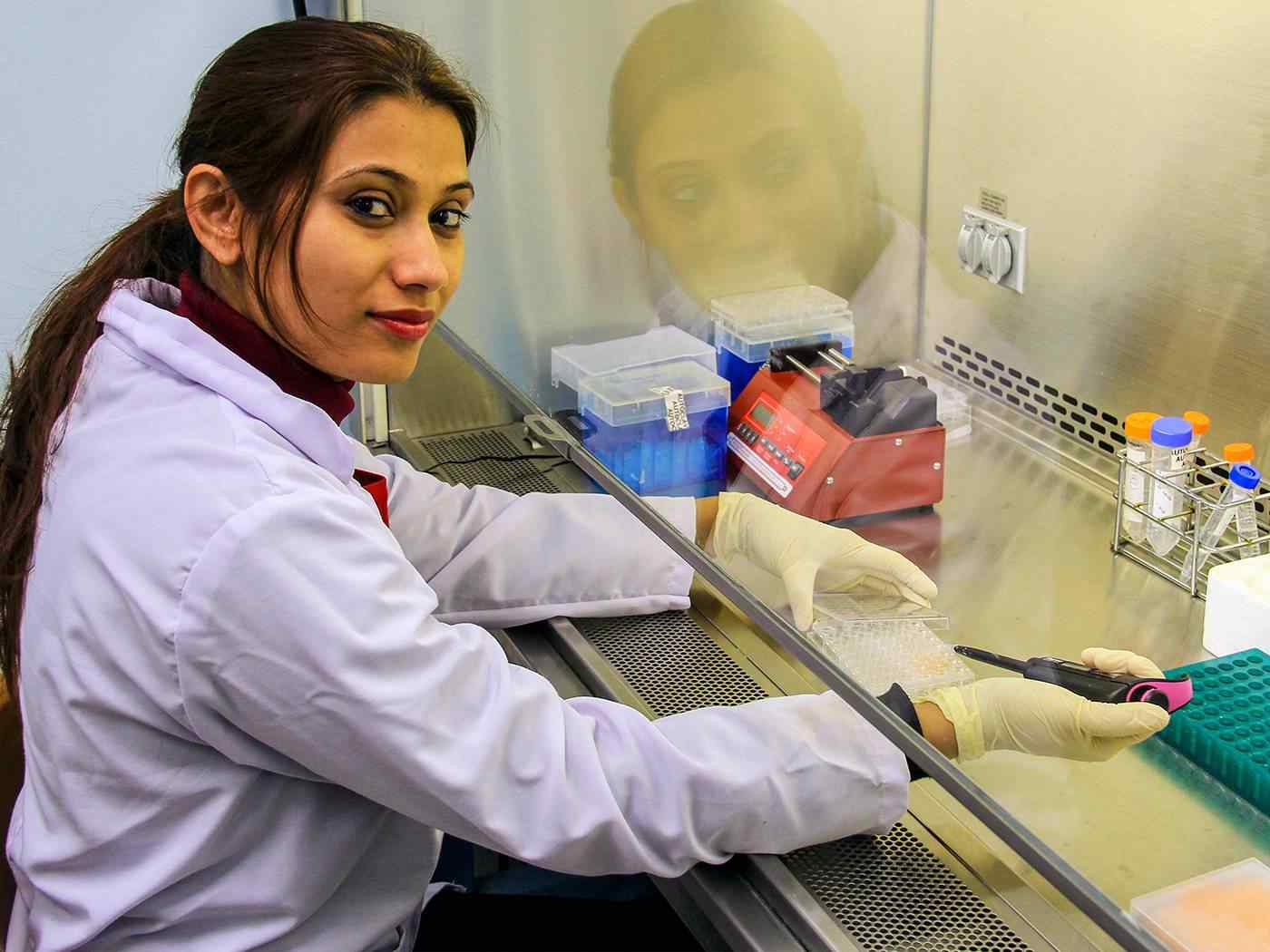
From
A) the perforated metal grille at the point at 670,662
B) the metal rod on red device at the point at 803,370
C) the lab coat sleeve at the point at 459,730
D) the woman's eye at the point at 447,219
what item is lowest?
the perforated metal grille at the point at 670,662

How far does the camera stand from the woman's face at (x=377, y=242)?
1.15m

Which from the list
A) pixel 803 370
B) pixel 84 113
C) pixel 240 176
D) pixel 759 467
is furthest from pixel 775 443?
pixel 84 113

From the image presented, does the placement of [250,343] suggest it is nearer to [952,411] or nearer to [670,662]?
[670,662]

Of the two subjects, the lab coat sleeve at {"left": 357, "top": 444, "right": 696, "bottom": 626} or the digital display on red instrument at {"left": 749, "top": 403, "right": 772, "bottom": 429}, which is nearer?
the digital display on red instrument at {"left": 749, "top": 403, "right": 772, "bottom": 429}

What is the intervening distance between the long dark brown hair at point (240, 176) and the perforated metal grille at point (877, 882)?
1.80 ft

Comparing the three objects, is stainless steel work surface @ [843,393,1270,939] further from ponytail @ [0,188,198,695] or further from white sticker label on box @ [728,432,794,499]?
ponytail @ [0,188,198,695]

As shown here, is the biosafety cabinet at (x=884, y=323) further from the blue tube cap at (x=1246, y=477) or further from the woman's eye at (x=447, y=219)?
the woman's eye at (x=447, y=219)

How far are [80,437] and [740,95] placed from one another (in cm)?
84

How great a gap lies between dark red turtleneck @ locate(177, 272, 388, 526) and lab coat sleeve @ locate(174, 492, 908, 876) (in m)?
0.18

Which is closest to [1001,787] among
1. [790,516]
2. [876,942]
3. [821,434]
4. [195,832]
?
[876,942]

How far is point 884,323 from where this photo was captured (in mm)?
1577

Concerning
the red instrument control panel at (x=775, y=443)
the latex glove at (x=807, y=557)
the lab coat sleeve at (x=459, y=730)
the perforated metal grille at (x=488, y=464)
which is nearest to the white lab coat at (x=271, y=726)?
the lab coat sleeve at (x=459, y=730)

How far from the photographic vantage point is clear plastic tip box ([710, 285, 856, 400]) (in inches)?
60.8

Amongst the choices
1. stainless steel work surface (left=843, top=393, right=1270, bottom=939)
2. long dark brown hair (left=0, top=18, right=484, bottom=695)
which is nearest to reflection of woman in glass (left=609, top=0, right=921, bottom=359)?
stainless steel work surface (left=843, top=393, right=1270, bottom=939)
